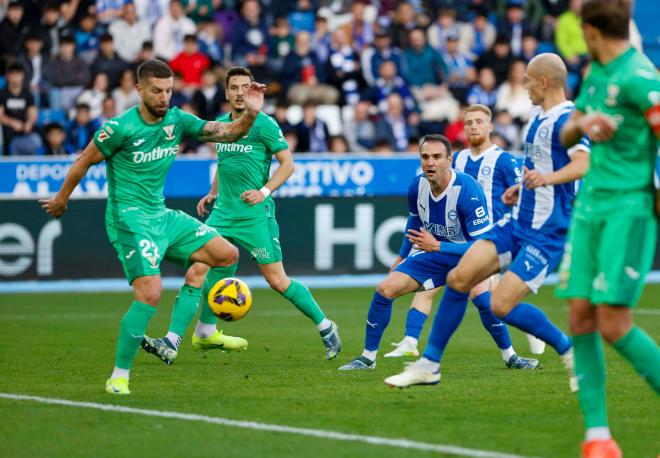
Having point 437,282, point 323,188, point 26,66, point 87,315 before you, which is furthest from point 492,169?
point 26,66

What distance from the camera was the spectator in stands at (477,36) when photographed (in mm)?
24594

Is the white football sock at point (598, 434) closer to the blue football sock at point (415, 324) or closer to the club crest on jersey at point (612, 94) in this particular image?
the club crest on jersey at point (612, 94)

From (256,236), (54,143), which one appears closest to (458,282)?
(256,236)

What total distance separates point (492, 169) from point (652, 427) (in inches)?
162

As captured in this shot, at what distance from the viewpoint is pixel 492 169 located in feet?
36.8

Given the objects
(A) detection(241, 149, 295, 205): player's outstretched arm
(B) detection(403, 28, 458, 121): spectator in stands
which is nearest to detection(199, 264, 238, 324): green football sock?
(A) detection(241, 149, 295, 205): player's outstretched arm

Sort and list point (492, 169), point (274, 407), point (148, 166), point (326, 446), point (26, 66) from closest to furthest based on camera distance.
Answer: point (326, 446) < point (274, 407) < point (148, 166) < point (492, 169) < point (26, 66)

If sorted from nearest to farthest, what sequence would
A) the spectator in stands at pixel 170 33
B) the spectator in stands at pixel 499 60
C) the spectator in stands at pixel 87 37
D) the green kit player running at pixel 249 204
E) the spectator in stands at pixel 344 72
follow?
1. the green kit player running at pixel 249 204
2. the spectator in stands at pixel 87 37
3. the spectator in stands at pixel 170 33
4. the spectator in stands at pixel 344 72
5. the spectator in stands at pixel 499 60

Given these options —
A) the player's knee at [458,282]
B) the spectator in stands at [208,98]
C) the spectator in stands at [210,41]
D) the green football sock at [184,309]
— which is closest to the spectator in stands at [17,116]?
the spectator in stands at [208,98]

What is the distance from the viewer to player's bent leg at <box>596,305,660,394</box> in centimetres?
643

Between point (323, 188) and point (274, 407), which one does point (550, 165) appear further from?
point (323, 188)

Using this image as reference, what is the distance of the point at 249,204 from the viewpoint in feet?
36.8

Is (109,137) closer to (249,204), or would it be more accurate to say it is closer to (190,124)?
(190,124)

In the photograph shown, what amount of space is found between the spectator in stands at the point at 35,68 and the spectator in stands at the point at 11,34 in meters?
0.21
